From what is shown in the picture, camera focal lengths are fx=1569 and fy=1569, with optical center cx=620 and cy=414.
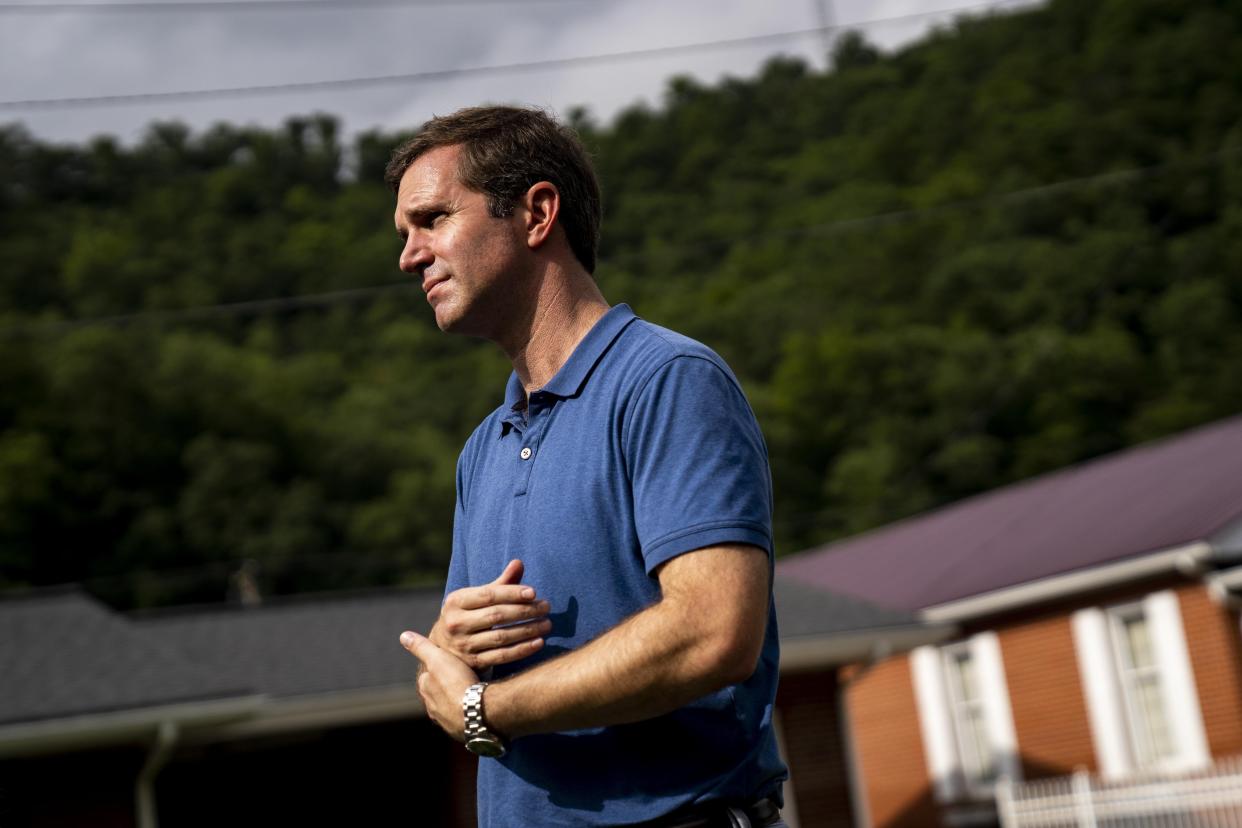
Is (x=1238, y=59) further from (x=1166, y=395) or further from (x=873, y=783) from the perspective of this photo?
(x=873, y=783)

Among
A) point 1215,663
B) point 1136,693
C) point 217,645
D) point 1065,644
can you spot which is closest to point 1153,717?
point 1136,693

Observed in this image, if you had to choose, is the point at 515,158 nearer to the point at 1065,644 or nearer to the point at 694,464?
the point at 694,464

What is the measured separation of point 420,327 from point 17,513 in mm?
17156

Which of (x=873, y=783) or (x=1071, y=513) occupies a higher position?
(x=1071, y=513)

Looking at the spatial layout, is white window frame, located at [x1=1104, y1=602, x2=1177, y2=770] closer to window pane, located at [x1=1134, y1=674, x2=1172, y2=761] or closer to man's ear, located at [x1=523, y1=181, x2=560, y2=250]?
window pane, located at [x1=1134, y1=674, x2=1172, y2=761]

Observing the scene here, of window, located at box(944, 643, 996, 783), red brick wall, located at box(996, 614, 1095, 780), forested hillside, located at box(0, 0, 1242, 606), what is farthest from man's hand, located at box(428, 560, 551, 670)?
forested hillside, located at box(0, 0, 1242, 606)

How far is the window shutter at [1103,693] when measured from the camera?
1745 centimetres

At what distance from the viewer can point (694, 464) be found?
2012 mm

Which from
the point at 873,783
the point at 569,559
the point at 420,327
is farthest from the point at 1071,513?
the point at 420,327

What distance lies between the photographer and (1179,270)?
4062cm

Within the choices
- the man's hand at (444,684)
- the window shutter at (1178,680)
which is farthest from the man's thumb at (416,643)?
the window shutter at (1178,680)

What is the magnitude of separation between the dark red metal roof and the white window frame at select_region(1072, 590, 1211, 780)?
2.48 feet

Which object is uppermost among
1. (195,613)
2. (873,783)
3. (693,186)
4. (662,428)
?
(693,186)

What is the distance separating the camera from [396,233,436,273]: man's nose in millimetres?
2303
